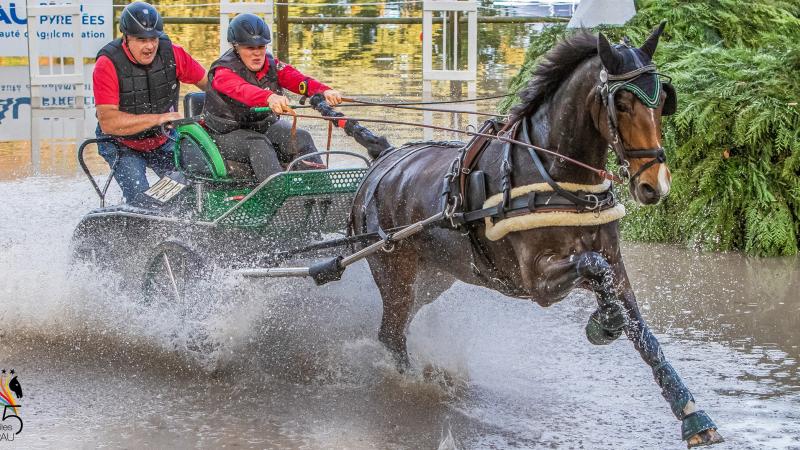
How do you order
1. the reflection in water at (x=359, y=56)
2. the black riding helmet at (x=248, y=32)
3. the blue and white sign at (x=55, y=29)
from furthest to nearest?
the blue and white sign at (x=55, y=29), the reflection in water at (x=359, y=56), the black riding helmet at (x=248, y=32)

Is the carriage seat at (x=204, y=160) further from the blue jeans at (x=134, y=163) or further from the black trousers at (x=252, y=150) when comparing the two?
the blue jeans at (x=134, y=163)

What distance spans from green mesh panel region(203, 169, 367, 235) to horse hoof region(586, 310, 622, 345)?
2.01 metres

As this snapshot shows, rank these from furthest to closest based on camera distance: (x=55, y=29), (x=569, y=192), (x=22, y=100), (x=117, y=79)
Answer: (x=55, y=29) < (x=22, y=100) < (x=117, y=79) < (x=569, y=192)

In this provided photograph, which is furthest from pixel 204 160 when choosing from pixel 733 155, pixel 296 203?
pixel 733 155

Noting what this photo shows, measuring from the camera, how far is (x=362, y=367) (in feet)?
21.2

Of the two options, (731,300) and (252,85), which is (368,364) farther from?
(731,300)

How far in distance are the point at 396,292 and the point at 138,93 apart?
7.07 feet

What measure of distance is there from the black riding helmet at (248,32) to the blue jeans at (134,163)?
97 cm

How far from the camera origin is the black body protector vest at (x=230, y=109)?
669cm

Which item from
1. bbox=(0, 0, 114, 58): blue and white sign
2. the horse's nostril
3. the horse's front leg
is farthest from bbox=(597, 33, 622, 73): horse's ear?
bbox=(0, 0, 114, 58): blue and white sign

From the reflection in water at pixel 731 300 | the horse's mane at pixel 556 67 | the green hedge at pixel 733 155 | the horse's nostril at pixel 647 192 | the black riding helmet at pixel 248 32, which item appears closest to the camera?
the horse's nostril at pixel 647 192

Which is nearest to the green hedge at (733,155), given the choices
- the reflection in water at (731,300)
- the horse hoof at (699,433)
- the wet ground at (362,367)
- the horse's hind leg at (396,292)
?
the reflection in water at (731,300)

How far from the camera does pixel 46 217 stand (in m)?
9.84

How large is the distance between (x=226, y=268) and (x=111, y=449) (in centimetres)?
146
